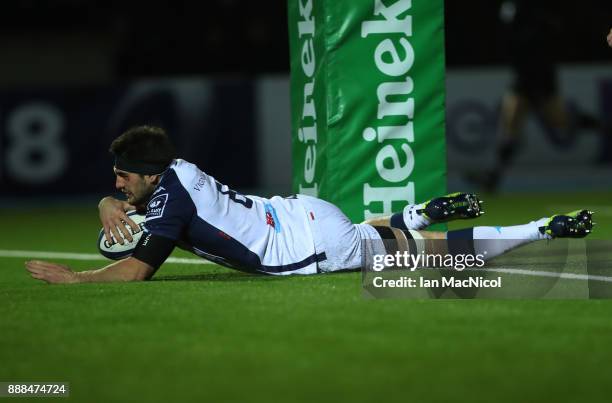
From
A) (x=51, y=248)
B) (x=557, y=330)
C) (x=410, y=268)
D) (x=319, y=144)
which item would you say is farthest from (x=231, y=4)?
(x=557, y=330)

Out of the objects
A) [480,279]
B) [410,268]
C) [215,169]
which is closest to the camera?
[480,279]

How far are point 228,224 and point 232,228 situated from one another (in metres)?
0.03

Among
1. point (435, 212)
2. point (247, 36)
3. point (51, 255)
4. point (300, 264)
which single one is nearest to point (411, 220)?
point (435, 212)

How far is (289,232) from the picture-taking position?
661 centimetres

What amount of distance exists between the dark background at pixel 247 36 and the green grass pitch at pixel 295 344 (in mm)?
15982

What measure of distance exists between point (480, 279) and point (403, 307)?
77cm

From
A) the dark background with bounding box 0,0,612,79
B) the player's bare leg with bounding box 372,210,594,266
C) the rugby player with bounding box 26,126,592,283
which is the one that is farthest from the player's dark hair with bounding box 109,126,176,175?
the dark background with bounding box 0,0,612,79

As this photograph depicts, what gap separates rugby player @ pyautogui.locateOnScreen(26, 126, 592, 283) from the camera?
6.25m

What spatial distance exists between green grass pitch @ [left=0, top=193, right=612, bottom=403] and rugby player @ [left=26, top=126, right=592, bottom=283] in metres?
0.15

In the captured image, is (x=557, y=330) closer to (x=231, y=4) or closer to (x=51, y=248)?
(x=51, y=248)

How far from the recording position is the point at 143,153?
6418mm

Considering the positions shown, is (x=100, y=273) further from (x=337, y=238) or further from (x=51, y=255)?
(x=51, y=255)

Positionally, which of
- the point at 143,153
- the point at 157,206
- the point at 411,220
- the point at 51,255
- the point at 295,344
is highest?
the point at 143,153

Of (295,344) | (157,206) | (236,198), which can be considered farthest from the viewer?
(236,198)
